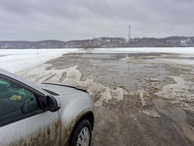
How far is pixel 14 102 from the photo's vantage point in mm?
1650

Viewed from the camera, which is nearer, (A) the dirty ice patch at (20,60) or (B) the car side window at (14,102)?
(B) the car side window at (14,102)

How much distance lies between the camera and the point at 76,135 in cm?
211

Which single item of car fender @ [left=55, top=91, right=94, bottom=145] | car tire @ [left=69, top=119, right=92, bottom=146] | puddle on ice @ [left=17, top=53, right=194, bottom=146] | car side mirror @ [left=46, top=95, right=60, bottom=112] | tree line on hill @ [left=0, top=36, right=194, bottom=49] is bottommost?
puddle on ice @ [left=17, top=53, right=194, bottom=146]

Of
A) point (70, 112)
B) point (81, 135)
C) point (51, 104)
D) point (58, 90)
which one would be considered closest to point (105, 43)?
point (58, 90)

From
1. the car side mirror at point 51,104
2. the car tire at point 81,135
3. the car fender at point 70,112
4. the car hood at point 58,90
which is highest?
the car side mirror at point 51,104

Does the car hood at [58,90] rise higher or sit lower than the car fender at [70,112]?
higher

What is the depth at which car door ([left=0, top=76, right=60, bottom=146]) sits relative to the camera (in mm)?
1324

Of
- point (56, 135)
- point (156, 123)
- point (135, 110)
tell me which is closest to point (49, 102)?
point (56, 135)

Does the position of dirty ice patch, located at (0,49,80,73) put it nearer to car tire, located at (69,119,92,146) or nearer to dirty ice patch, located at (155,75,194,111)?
car tire, located at (69,119,92,146)

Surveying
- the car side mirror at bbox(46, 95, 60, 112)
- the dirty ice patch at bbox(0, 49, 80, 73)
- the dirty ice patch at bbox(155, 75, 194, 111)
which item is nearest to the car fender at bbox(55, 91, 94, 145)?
the car side mirror at bbox(46, 95, 60, 112)

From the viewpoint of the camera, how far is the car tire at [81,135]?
6.85 ft

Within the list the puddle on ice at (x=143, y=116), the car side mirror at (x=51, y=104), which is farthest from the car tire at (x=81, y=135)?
the car side mirror at (x=51, y=104)

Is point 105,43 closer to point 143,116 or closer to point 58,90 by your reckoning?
point 143,116

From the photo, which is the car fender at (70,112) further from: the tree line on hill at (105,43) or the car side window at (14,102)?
the tree line on hill at (105,43)
